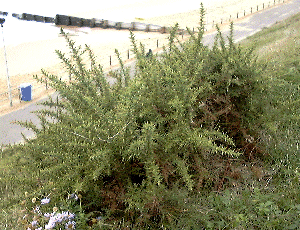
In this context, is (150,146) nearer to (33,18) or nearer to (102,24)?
(102,24)

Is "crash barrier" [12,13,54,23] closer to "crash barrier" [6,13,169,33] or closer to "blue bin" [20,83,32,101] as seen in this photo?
"crash barrier" [6,13,169,33]

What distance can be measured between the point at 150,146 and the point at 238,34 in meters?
27.8

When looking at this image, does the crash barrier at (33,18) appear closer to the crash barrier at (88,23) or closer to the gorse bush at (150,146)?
the crash barrier at (88,23)

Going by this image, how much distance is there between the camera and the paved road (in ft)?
43.5

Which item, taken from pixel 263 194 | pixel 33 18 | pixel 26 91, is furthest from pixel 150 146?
pixel 33 18

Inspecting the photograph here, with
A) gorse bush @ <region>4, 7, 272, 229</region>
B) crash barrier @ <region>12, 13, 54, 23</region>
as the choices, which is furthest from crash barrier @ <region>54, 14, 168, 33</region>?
gorse bush @ <region>4, 7, 272, 229</region>

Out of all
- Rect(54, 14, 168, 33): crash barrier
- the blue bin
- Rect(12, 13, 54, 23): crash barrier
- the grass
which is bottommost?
the blue bin

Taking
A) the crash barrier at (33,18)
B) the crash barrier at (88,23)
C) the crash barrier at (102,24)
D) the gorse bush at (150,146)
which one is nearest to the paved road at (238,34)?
the gorse bush at (150,146)

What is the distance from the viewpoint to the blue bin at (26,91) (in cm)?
1757

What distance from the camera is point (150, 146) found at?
139 inches

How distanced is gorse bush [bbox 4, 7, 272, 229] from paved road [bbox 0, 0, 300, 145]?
348 inches

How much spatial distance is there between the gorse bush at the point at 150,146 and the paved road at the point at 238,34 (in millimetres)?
8835

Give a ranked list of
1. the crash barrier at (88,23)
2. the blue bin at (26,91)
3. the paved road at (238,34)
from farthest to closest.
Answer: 1. the crash barrier at (88,23)
2. the blue bin at (26,91)
3. the paved road at (238,34)

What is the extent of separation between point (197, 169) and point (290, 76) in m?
4.06
